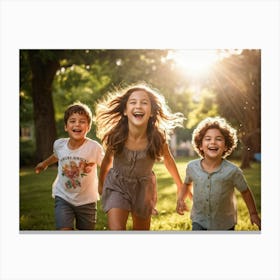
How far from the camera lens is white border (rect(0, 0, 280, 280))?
4574 mm

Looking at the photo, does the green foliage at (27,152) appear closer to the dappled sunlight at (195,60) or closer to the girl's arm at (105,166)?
the girl's arm at (105,166)

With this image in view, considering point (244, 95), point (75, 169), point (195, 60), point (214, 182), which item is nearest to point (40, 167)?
point (75, 169)

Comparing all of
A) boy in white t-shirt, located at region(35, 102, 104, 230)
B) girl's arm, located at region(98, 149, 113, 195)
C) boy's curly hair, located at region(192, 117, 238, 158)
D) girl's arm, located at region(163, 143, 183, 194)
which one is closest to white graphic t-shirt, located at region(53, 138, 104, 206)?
boy in white t-shirt, located at region(35, 102, 104, 230)

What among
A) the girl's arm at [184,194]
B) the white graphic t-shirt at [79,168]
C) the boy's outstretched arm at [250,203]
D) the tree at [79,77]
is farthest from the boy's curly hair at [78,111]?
the boy's outstretched arm at [250,203]

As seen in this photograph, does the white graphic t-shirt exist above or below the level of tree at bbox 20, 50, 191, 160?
below

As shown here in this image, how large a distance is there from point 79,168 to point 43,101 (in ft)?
3.26

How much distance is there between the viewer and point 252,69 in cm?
514

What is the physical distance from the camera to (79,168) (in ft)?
15.6

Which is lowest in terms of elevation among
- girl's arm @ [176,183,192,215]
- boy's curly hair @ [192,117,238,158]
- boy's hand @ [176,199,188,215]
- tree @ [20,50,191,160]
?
boy's hand @ [176,199,188,215]

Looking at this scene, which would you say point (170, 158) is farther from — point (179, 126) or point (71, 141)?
point (71, 141)

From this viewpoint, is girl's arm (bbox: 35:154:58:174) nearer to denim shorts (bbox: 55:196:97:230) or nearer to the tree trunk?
the tree trunk

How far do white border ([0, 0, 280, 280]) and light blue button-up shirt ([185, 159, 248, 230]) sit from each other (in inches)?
6.6

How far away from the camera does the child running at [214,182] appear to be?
4488 millimetres
